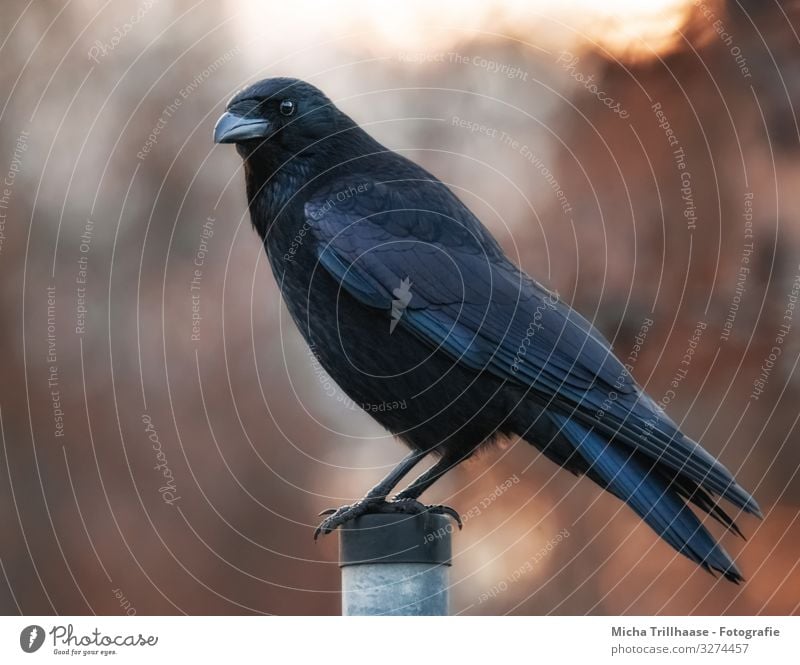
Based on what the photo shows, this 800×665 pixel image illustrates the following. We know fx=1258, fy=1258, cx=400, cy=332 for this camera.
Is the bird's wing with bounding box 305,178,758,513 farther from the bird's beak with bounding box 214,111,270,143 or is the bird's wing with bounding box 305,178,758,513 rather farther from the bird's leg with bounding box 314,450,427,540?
the bird's leg with bounding box 314,450,427,540

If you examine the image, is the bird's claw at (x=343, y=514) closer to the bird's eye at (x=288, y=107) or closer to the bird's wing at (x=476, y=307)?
the bird's wing at (x=476, y=307)

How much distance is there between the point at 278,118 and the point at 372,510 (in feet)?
6.92

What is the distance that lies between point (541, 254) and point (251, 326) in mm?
1955

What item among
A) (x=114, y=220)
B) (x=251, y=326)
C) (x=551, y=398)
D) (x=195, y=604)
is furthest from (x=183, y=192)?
(x=551, y=398)

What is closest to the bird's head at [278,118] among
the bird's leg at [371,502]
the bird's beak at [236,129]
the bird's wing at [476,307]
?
the bird's beak at [236,129]

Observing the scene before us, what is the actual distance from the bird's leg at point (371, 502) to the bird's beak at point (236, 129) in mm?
1808

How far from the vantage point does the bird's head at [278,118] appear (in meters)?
6.34

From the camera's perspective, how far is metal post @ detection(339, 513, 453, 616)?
5258 millimetres

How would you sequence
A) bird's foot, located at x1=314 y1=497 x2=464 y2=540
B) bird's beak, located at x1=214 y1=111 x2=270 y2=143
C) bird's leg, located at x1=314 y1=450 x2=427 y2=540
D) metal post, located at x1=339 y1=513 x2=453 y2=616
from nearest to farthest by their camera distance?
metal post, located at x1=339 y1=513 x2=453 y2=616
bird's foot, located at x1=314 y1=497 x2=464 y2=540
bird's leg, located at x1=314 y1=450 x2=427 y2=540
bird's beak, located at x1=214 y1=111 x2=270 y2=143

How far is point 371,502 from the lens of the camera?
5.89 metres

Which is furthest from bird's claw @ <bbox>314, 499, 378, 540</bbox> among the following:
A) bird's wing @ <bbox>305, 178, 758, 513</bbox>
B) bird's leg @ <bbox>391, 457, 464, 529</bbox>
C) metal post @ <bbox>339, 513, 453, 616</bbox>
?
bird's wing @ <bbox>305, 178, 758, 513</bbox>

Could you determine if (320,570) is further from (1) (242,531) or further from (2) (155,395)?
(2) (155,395)

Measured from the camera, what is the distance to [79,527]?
8.52 m

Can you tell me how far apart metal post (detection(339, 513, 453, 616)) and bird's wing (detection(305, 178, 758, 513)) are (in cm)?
→ 98
